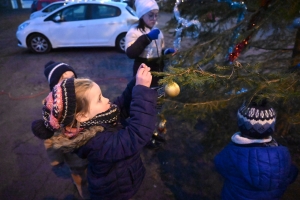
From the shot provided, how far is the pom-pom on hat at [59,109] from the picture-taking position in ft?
4.67

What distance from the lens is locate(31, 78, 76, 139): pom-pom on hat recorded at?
4.67 feet

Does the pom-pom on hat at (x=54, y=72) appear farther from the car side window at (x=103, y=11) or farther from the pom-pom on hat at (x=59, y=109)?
the car side window at (x=103, y=11)

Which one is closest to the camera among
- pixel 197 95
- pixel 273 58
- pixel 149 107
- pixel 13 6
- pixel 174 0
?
pixel 149 107

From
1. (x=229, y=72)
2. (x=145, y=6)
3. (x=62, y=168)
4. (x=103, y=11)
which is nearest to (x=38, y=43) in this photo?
(x=103, y=11)

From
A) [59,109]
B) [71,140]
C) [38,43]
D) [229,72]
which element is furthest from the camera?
[38,43]

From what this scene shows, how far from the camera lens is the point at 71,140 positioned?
154cm

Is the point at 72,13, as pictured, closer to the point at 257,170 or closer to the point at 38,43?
the point at 38,43

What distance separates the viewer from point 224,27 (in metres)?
3.06

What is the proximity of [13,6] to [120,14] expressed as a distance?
18.0m

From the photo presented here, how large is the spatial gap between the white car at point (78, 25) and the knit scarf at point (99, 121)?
6314 mm

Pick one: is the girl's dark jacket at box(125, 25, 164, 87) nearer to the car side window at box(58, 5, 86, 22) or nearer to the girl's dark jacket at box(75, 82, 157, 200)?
the girl's dark jacket at box(75, 82, 157, 200)

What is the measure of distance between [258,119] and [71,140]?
116 centimetres

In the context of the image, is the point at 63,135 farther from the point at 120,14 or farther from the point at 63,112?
the point at 120,14

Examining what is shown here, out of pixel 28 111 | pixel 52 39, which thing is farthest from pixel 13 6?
pixel 28 111
